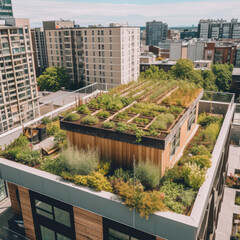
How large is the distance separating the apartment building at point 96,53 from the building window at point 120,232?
54282mm

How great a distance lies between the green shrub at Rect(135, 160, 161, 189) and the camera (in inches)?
324

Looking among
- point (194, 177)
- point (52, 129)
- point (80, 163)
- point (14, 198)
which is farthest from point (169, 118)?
point (14, 198)

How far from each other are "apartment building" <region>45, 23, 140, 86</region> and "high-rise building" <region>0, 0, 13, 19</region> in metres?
24.0

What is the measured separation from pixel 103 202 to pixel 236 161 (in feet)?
94.8

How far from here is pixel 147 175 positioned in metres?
8.23

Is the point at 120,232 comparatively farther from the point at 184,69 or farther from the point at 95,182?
the point at 184,69

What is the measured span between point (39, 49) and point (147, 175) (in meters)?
94.3

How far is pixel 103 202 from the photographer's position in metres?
7.76

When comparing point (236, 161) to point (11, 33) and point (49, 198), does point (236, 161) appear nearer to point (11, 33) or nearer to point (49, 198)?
point (49, 198)

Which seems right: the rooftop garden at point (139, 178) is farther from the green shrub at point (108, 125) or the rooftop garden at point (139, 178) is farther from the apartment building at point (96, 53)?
the apartment building at point (96, 53)

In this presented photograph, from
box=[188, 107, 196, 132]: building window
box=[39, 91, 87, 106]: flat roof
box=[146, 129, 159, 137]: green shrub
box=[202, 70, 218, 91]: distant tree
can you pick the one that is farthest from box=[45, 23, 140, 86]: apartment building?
box=[146, 129, 159, 137]: green shrub

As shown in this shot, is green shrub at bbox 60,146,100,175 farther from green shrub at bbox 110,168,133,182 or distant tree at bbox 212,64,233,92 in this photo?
distant tree at bbox 212,64,233,92

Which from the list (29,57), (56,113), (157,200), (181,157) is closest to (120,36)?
(29,57)

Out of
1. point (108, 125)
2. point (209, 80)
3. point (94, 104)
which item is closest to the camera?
point (108, 125)
